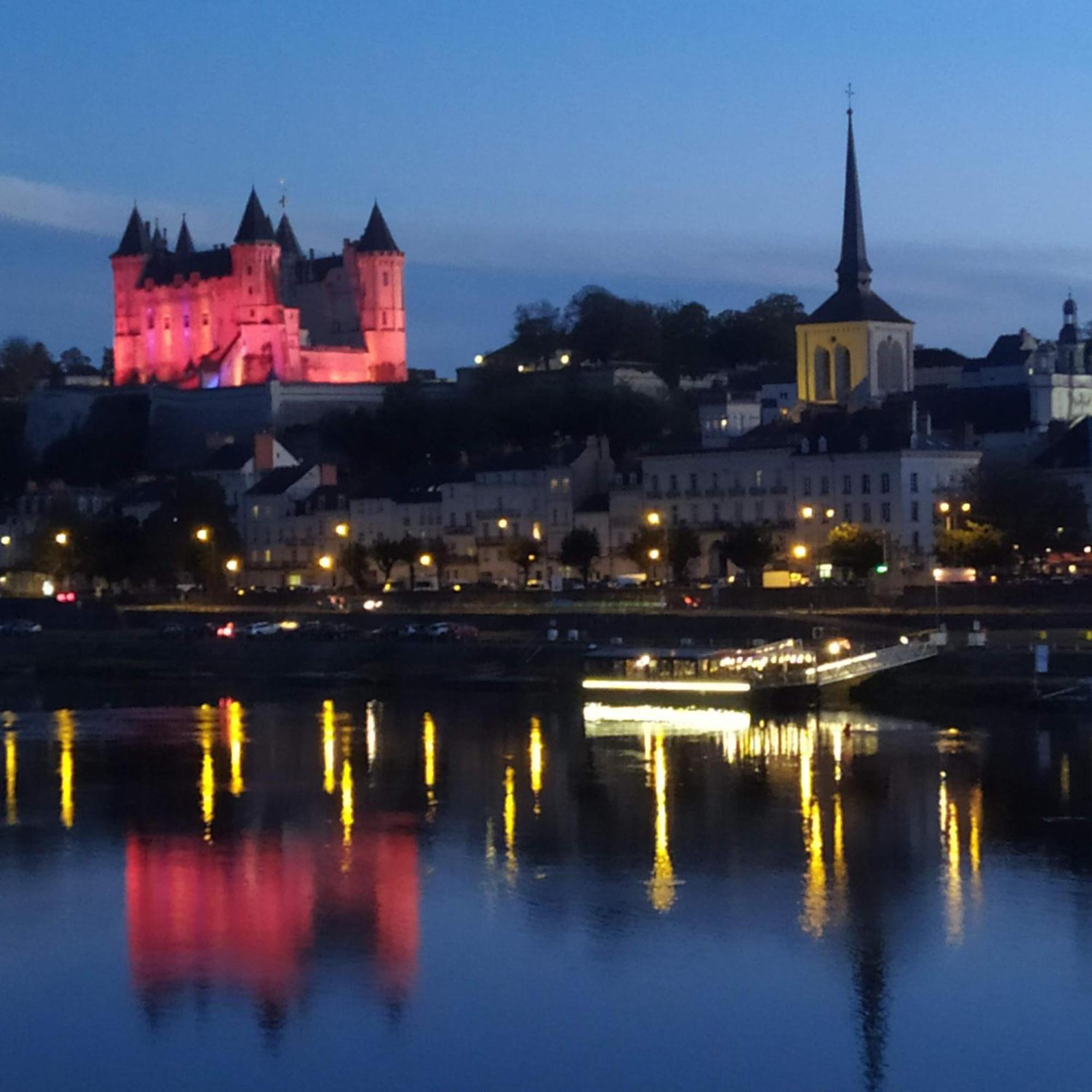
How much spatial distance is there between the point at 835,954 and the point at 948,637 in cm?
2384

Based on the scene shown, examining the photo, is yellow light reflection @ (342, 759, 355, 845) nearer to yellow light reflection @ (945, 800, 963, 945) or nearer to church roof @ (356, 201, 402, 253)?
yellow light reflection @ (945, 800, 963, 945)

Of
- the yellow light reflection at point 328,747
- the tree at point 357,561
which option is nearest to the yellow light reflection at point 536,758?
the yellow light reflection at point 328,747

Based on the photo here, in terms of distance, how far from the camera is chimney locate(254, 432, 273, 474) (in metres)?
81.2

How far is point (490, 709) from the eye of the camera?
44469 mm

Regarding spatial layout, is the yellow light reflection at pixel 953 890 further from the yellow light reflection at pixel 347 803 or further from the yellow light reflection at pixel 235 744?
the yellow light reflection at pixel 235 744

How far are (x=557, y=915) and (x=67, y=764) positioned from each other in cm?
1443

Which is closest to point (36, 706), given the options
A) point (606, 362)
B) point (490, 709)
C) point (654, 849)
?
point (490, 709)

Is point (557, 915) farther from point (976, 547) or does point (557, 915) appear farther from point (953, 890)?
point (976, 547)

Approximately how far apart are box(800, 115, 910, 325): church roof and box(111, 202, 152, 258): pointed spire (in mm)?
41942

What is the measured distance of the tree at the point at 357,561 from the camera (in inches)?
2726

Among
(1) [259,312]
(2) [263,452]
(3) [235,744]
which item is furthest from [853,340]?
(3) [235,744]

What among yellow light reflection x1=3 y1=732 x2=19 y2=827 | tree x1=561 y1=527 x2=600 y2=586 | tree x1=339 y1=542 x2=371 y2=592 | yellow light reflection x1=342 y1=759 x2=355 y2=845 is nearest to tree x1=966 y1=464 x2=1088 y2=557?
tree x1=561 y1=527 x2=600 y2=586

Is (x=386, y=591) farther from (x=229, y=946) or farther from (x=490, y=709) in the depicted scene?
(x=229, y=946)

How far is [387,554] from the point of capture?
6844 centimetres
